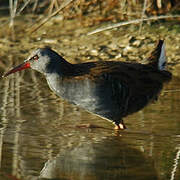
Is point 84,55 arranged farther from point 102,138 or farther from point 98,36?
point 102,138

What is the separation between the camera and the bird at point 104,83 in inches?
262

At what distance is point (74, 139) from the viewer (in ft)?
21.9

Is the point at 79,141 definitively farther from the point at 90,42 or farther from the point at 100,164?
the point at 90,42

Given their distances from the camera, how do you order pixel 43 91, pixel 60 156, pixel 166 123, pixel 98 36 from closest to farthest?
1. pixel 60 156
2. pixel 166 123
3. pixel 43 91
4. pixel 98 36

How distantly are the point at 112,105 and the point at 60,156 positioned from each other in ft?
3.16

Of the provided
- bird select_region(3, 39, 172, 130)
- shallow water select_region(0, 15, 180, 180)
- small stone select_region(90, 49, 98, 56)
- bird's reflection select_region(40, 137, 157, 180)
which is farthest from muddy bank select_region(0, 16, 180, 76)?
bird's reflection select_region(40, 137, 157, 180)

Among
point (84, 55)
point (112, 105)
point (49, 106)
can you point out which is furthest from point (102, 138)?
point (84, 55)

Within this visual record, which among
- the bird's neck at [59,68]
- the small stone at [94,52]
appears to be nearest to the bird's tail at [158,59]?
the bird's neck at [59,68]

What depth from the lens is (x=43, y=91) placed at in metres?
8.59

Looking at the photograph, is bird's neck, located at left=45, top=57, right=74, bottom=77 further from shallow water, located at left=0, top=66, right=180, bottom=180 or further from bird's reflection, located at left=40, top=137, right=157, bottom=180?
bird's reflection, located at left=40, top=137, right=157, bottom=180

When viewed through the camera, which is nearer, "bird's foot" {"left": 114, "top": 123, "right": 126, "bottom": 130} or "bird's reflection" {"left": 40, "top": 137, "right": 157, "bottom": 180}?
"bird's reflection" {"left": 40, "top": 137, "right": 157, "bottom": 180}

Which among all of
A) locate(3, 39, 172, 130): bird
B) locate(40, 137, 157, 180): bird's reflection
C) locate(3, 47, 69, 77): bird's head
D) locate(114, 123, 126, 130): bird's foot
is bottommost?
locate(40, 137, 157, 180): bird's reflection

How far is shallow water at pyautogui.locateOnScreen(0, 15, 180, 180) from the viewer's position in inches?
223

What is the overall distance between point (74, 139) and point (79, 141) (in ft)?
0.27
